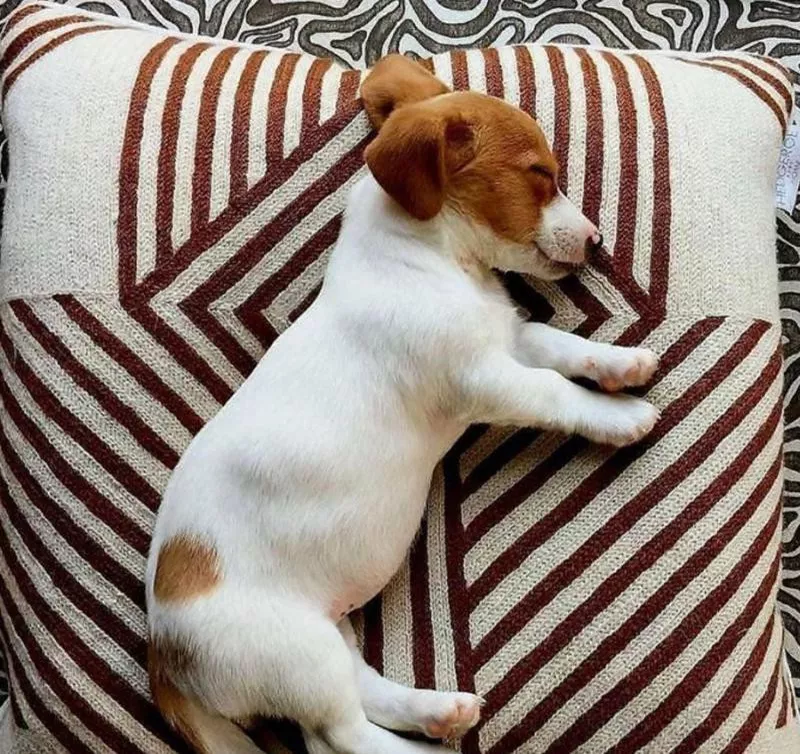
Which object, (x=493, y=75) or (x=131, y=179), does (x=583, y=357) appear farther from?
(x=131, y=179)

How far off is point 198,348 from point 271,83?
359 millimetres

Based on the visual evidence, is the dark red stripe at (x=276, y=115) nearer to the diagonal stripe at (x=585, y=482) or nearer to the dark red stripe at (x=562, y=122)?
the dark red stripe at (x=562, y=122)

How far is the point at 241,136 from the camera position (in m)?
1.52

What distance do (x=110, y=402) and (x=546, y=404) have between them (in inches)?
20.5

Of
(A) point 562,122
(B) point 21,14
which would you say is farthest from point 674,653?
(B) point 21,14

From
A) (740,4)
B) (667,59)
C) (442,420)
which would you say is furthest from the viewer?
(740,4)

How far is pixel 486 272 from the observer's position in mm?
1436

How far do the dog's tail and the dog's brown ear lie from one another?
2.25ft

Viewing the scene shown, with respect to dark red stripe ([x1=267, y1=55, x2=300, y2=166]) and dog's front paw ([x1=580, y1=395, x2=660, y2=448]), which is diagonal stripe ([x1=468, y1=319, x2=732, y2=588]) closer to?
dog's front paw ([x1=580, y1=395, x2=660, y2=448])

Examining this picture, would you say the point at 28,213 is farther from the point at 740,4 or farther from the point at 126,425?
the point at 740,4

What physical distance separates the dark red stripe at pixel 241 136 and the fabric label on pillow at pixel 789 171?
2.68ft

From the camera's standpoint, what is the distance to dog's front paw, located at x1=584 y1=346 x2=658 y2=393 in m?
1.41

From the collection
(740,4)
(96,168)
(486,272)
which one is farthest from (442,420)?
(740,4)

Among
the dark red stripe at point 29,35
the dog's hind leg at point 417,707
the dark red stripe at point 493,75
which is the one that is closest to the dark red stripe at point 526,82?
the dark red stripe at point 493,75
